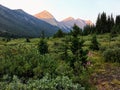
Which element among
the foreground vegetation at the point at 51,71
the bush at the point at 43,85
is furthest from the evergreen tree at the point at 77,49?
the bush at the point at 43,85

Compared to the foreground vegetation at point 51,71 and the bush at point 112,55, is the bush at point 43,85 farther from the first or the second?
the bush at point 112,55

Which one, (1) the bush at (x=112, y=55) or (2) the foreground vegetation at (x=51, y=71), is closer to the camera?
(2) the foreground vegetation at (x=51, y=71)

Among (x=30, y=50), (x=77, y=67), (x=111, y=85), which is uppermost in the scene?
(x=30, y=50)

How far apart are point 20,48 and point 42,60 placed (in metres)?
3.59

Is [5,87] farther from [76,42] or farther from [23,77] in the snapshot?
[76,42]

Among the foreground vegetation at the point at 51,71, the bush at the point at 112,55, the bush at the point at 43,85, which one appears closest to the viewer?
the bush at the point at 43,85

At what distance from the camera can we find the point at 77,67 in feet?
103

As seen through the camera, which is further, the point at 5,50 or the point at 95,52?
the point at 95,52

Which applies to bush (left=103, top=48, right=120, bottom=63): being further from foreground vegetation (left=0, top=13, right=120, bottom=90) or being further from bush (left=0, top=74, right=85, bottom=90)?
bush (left=0, top=74, right=85, bottom=90)

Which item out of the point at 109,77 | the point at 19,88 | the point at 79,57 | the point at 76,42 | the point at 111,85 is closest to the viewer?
the point at 19,88

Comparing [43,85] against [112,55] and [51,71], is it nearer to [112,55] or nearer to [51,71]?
[51,71]

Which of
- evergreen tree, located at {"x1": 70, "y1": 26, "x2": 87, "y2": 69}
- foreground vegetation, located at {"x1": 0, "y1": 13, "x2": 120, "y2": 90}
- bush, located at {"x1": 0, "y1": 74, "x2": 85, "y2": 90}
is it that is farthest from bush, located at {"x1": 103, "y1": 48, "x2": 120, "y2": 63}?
bush, located at {"x1": 0, "y1": 74, "x2": 85, "y2": 90}

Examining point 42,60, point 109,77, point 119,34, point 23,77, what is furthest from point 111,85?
point 119,34

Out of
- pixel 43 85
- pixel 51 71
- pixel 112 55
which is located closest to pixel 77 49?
pixel 112 55
